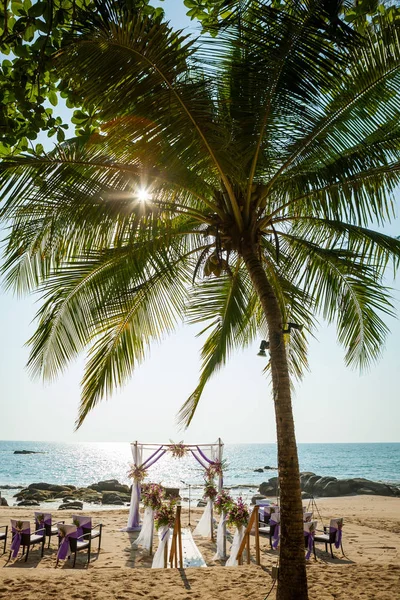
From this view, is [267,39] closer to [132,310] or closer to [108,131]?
[108,131]

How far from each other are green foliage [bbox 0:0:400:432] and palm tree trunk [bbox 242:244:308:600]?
2.63 ft

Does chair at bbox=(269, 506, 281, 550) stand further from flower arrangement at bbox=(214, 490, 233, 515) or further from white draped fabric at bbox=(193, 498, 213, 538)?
white draped fabric at bbox=(193, 498, 213, 538)

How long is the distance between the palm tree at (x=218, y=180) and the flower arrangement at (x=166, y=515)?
344cm

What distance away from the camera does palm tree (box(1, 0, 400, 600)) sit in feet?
11.9

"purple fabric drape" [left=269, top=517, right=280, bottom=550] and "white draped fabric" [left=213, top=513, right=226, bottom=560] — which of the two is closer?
"white draped fabric" [left=213, top=513, right=226, bottom=560]

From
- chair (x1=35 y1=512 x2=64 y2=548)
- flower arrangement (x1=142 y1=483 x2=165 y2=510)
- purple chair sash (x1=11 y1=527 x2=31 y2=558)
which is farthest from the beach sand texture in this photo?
chair (x1=35 y1=512 x2=64 y2=548)

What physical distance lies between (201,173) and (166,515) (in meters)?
6.39

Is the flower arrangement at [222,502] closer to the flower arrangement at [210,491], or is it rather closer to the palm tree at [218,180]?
the flower arrangement at [210,491]

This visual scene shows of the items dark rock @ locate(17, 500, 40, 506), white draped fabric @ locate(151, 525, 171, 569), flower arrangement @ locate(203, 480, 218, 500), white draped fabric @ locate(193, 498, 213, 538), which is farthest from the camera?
dark rock @ locate(17, 500, 40, 506)

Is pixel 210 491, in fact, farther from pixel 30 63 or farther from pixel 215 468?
pixel 30 63

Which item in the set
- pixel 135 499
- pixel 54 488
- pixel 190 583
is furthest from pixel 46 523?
pixel 54 488

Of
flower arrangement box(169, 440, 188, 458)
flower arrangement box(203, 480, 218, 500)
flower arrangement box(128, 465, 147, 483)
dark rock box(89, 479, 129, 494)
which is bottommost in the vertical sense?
dark rock box(89, 479, 129, 494)

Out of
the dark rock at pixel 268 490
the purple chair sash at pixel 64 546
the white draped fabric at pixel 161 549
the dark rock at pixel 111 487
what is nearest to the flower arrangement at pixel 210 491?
the white draped fabric at pixel 161 549

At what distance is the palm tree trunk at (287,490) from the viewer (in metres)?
3.99
